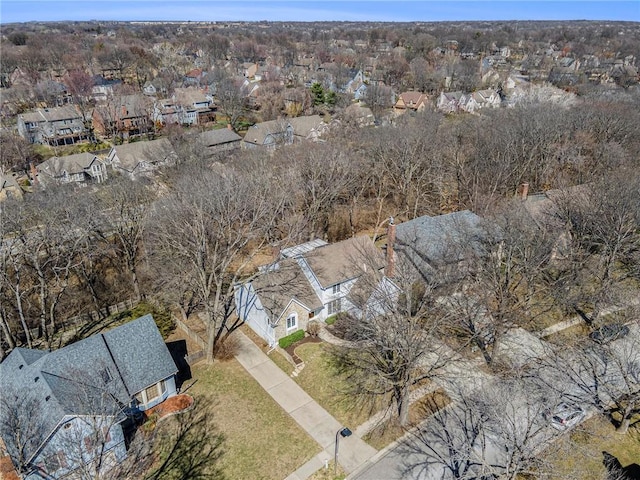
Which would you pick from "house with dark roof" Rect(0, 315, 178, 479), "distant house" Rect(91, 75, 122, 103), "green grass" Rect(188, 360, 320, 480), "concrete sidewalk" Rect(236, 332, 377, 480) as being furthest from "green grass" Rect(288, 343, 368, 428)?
"distant house" Rect(91, 75, 122, 103)

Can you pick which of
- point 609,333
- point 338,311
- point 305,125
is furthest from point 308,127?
point 609,333

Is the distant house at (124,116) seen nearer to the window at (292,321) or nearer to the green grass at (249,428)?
the window at (292,321)

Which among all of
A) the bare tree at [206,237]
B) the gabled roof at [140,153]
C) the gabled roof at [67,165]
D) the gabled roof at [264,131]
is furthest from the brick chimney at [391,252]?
the gabled roof at [67,165]

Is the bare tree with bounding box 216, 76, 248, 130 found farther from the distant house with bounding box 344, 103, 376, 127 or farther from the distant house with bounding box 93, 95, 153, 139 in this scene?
the distant house with bounding box 344, 103, 376, 127

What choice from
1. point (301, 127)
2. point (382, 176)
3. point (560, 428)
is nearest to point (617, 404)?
point (560, 428)

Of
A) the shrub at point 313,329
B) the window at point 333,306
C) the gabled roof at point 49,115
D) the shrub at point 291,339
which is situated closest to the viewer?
the shrub at point 291,339

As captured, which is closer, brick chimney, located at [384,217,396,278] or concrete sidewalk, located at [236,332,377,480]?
concrete sidewalk, located at [236,332,377,480]

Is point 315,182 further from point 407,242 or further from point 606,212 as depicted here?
point 606,212
